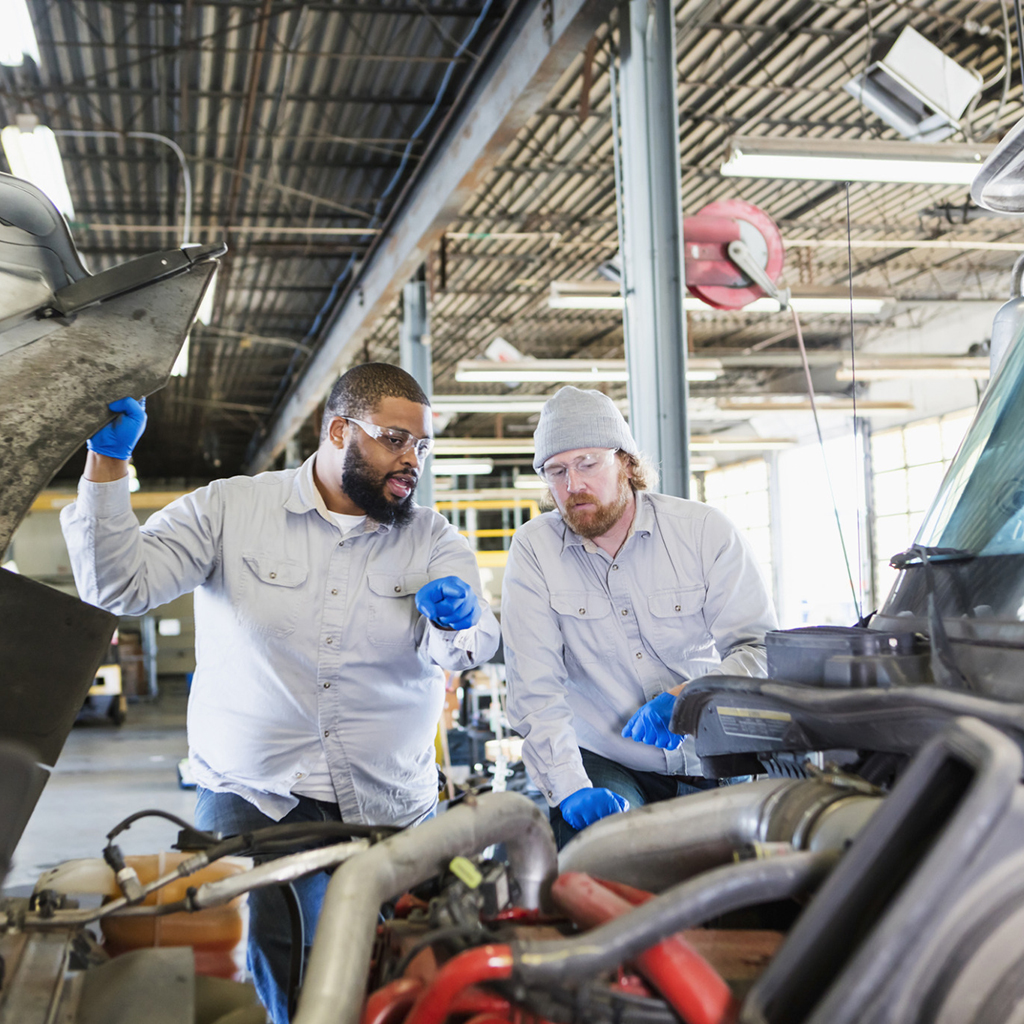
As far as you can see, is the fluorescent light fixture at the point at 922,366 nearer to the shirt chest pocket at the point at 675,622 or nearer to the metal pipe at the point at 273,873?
the shirt chest pocket at the point at 675,622

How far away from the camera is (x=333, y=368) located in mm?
11086

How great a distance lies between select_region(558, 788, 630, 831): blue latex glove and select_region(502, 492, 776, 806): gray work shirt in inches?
7.9

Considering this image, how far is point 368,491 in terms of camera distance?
2410 millimetres

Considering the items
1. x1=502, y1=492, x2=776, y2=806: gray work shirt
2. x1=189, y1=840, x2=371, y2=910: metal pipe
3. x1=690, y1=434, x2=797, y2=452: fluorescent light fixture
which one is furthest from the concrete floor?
x1=690, y1=434, x2=797, y2=452: fluorescent light fixture

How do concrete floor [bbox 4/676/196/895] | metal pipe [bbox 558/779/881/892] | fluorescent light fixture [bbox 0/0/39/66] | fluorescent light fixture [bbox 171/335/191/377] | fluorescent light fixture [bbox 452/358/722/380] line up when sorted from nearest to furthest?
metal pipe [bbox 558/779/881/892], fluorescent light fixture [bbox 171/335/191/377], fluorescent light fixture [bbox 0/0/39/66], concrete floor [bbox 4/676/196/895], fluorescent light fixture [bbox 452/358/722/380]

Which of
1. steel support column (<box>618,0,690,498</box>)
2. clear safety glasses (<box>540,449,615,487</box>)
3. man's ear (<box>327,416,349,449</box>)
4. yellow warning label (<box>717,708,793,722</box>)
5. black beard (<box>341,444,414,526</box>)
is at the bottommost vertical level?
yellow warning label (<box>717,708,793,722</box>)

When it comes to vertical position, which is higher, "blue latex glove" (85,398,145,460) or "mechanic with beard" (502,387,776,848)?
"blue latex glove" (85,398,145,460)

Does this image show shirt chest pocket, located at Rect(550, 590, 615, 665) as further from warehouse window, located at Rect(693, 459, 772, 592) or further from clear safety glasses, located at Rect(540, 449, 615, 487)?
warehouse window, located at Rect(693, 459, 772, 592)

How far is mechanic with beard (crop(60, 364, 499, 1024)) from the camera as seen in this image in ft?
7.35

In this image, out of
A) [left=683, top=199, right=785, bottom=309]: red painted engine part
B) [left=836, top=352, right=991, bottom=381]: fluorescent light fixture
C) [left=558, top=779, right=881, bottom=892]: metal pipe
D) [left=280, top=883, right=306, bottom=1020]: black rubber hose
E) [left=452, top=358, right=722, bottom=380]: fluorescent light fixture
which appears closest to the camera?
[left=558, top=779, right=881, bottom=892]: metal pipe

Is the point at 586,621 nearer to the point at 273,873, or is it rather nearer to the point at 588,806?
the point at 588,806

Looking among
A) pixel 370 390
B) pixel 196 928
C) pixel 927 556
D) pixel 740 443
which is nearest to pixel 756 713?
pixel 927 556

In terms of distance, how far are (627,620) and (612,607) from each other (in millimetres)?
50

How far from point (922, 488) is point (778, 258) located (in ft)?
32.2
